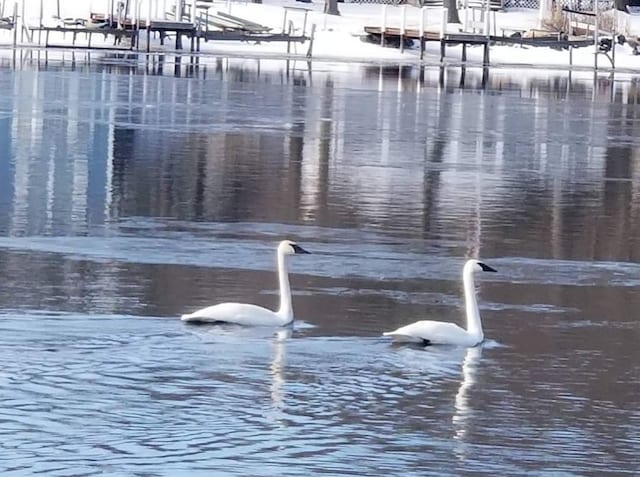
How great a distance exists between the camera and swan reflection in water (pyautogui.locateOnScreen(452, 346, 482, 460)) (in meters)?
9.41

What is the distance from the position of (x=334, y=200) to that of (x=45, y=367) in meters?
8.69

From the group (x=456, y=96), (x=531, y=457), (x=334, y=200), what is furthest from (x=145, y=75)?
(x=531, y=457)

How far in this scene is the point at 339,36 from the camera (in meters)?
61.5

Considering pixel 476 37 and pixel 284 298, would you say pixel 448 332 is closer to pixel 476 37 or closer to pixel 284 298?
pixel 284 298

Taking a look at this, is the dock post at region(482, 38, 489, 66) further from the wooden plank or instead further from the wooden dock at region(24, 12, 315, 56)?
the wooden plank

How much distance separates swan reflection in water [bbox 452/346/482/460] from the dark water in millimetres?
25

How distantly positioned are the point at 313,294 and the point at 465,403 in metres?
3.51

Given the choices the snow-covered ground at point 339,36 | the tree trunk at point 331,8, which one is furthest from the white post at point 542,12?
the tree trunk at point 331,8

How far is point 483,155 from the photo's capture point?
81.8 ft

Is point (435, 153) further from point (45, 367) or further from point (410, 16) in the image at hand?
point (410, 16)

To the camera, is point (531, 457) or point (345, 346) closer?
point (531, 457)

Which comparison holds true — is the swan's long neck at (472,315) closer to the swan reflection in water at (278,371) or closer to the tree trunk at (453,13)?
the swan reflection in water at (278,371)

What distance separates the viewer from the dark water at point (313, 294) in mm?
9367

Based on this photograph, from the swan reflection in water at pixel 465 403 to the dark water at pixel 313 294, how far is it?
3 centimetres
